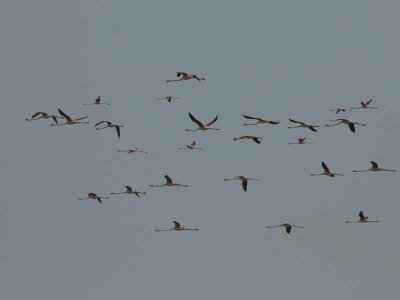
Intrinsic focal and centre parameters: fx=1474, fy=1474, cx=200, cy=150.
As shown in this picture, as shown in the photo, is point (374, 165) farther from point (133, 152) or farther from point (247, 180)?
point (133, 152)

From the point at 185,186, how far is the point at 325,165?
11236 millimetres

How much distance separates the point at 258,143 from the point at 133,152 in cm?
1009

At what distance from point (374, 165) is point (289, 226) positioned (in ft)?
25.0

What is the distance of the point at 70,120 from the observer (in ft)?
337

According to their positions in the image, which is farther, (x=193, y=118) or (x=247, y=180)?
(x=247, y=180)

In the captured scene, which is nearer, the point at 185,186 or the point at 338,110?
the point at 185,186

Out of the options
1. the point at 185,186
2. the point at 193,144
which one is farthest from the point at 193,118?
the point at 193,144

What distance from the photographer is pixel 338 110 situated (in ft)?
350

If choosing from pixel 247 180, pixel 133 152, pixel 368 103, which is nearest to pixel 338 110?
pixel 368 103

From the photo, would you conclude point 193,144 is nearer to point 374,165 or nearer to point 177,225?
point 177,225

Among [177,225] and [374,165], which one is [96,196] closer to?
[177,225]

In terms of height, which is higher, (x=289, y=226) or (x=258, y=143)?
(x=258, y=143)

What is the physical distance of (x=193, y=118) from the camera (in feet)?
316

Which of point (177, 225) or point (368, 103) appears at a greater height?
point (368, 103)
